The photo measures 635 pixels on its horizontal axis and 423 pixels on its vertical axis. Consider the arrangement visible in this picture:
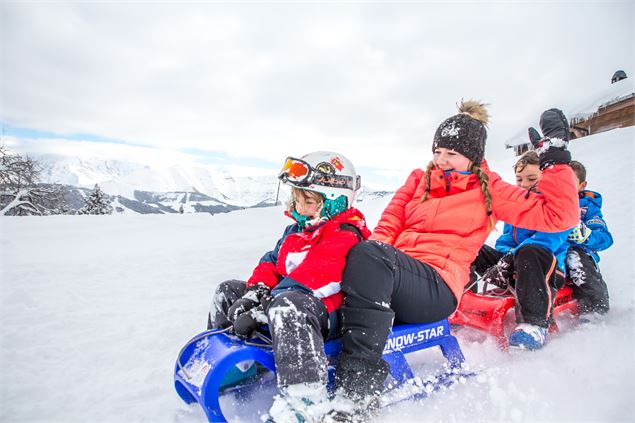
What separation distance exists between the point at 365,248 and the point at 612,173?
21.7 feet

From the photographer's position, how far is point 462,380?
2.54 meters

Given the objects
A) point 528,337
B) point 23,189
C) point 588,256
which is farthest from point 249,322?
point 23,189

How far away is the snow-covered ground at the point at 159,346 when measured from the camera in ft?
7.60

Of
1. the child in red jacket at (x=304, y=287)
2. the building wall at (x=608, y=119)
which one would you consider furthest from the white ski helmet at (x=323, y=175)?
the building wall at (x=608, y=119)

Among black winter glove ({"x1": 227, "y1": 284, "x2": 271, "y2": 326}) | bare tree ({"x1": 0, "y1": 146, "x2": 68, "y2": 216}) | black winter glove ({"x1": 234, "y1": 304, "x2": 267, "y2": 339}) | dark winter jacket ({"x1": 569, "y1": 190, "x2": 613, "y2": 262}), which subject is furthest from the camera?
bare tree ({"x1": 0, "y1": 146, "x2": 68, "y2": 216})

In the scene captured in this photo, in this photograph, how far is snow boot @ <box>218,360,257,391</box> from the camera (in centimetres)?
249

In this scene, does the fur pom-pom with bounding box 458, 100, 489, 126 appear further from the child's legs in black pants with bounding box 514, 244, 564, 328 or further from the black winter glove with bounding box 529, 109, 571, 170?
the child's legs in black pants with bounding box 514, 244, 564, 328

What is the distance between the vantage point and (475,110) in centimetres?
311

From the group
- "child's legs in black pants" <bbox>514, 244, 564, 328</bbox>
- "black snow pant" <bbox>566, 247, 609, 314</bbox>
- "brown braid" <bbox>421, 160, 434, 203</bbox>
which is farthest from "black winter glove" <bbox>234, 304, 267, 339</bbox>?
"black snow pant" <bbox>566, 247, 609, 314</bbox>

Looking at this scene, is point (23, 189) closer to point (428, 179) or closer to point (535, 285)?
point (428, 179)

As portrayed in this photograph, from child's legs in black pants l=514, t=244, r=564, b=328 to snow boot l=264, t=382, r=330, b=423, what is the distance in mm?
1931

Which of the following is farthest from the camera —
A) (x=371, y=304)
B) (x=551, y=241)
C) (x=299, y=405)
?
(x=551, y=241)

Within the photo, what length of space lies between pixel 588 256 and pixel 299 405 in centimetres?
309

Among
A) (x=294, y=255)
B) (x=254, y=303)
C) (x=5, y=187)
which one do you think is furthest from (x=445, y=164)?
(x=5, y=187)
